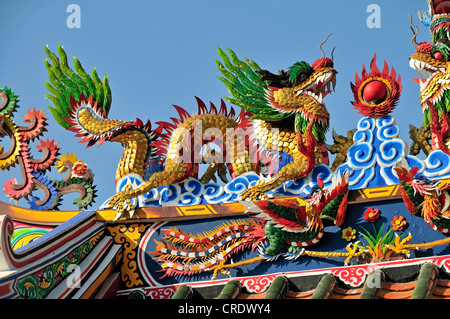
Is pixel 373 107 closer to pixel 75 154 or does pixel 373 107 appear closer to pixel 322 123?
pixel 322 123

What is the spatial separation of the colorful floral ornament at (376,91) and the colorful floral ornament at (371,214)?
107 centimetres

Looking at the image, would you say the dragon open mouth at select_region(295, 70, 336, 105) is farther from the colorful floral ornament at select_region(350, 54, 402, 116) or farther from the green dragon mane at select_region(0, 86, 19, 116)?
the green dragon mane at select_region(0, 86, 19, 116)

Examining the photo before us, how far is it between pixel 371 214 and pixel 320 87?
5.18 ft

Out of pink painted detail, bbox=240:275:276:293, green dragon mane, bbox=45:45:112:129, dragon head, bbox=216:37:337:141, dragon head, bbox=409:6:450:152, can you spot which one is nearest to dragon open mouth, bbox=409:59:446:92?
dragon head, bbox=409:6:450:152

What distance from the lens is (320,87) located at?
9875mm

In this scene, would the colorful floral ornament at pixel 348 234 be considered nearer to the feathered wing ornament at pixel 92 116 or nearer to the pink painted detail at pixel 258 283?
the pink painted detail at pixel 258 283

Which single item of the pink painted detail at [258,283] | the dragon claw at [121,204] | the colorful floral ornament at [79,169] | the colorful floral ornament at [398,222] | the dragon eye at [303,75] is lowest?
the pink painted detail at [258,283]

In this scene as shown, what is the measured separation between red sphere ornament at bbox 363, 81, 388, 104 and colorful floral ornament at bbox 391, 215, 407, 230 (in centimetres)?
132

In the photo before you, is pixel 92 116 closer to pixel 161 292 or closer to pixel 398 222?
pixel 161 292

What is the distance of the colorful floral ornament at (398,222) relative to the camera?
29.2ft

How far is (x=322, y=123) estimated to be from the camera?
976 centimetres

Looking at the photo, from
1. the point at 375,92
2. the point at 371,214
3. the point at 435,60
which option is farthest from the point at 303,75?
the point at 371,214

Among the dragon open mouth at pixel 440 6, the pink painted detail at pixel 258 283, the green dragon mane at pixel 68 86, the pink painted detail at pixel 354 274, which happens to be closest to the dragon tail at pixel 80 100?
the green dragon mane at pixel 68 86

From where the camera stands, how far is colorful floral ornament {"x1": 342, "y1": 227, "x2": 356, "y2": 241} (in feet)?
29.6
